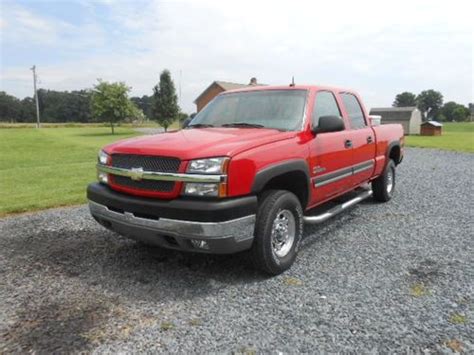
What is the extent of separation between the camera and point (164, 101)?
46719 millimetres

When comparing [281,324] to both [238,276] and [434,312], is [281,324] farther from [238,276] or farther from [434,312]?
[434,312]

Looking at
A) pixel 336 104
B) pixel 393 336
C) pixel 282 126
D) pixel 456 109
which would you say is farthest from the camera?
pixel 456 109

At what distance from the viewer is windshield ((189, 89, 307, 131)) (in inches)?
170

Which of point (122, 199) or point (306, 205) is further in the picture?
point (306, 205)

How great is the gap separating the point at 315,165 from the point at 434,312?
1859mm

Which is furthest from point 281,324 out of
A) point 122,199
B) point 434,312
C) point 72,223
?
point 72,223

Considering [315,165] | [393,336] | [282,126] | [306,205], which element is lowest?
[393,336]

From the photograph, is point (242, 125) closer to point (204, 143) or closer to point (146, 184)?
point (204, 143)

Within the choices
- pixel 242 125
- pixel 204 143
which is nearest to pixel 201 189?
pixel 204 143

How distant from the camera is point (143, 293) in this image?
Answer: 3.47 metres

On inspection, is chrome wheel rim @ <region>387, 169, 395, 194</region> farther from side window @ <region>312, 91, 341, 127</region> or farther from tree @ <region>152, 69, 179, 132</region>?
tree @ <region>152, 69, 179, 132</region>

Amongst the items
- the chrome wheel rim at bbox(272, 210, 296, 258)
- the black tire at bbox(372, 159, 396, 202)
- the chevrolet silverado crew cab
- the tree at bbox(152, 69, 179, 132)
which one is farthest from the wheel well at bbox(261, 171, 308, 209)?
the tree at bbox(152, 69, 179, 132)

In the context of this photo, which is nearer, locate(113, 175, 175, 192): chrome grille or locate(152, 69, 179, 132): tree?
locate(113, 175, 175, 192): chrome grille

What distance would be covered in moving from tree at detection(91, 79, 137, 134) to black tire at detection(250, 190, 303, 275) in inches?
1817
